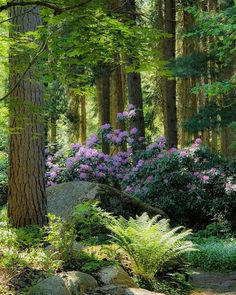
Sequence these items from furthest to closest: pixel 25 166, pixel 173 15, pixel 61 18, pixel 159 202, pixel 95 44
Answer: pixel 173 15 < pixel 159 202 < pixel 25 166 < pixel 95 44 < pixel 61 18

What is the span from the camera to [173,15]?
48.7 feet

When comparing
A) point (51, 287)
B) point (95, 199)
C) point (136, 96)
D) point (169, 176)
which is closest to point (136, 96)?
point (136, 96)

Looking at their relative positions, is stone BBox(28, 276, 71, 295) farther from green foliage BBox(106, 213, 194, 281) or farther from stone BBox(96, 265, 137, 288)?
green foliage BBox(106, 213, 194, 281)

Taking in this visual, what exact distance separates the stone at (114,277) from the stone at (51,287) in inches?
32.5

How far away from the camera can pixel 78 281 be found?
16.2ft

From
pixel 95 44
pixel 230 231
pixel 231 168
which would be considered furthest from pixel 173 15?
pixel 95 44

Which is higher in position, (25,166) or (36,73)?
(36,73)

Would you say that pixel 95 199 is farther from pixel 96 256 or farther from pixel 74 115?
pixel 74 115

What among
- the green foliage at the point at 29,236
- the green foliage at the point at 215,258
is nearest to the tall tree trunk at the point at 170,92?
the green foliage at the point at 215,258

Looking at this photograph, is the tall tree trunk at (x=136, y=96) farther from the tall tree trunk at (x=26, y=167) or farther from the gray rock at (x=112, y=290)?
the gray rock at (x=112, y=290)

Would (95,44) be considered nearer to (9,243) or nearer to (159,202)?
(9,243)

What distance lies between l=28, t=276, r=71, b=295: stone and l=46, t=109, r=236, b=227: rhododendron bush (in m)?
6.43

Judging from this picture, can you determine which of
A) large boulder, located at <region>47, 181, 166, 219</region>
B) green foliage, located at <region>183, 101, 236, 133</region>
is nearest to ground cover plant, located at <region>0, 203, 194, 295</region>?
large boulder, located at <region>47, 181, 166, 219</region>

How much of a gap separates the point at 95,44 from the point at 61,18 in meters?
0.74
